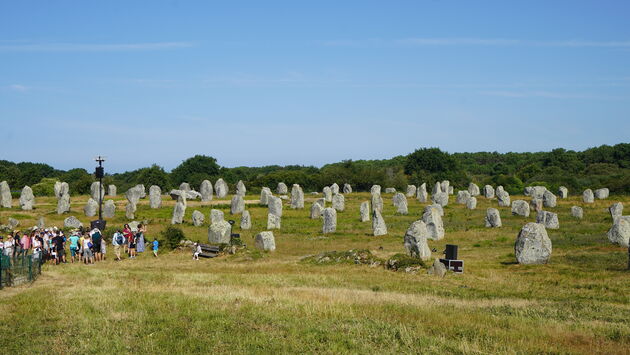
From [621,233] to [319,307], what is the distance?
24.7m

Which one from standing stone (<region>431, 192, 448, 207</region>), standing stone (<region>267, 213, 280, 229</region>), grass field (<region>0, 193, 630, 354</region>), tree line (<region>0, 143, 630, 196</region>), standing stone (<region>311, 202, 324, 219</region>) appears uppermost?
tree line (<region>0, 143, 630, 196</region>)

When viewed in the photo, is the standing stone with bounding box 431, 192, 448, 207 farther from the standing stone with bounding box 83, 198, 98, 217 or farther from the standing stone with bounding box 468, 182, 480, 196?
the standing stone with bounding box 83, 198, 98, 217

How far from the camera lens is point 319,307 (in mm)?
18375

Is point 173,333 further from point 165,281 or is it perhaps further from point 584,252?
point 584,252

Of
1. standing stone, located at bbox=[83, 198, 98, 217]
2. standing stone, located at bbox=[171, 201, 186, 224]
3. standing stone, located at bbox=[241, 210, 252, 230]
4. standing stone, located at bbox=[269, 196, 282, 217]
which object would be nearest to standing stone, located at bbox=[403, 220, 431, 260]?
standing stone, located at bbox=[241, 210, 252, 230]

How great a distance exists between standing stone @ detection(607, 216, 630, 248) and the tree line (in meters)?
52.8

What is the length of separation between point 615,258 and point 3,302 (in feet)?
84.9

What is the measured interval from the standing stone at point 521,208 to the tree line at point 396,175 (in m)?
32.9

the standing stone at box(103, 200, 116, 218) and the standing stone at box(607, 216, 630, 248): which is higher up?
the standing stone at box(103, 200, 116, 218)

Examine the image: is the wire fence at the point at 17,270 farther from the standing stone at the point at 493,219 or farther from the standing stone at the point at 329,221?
the standing stone at the point at 493,219

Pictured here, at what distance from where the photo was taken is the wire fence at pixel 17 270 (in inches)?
863

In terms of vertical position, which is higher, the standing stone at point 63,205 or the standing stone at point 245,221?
the standing stone at point 63,205

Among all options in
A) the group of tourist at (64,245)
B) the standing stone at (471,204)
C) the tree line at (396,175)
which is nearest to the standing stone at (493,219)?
the standing stone at (471,204)

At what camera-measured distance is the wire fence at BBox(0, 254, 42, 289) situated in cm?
2193
